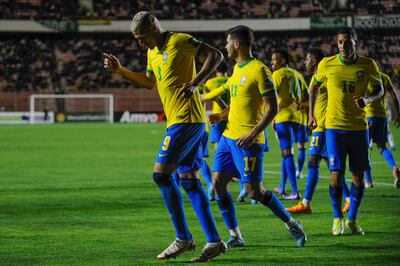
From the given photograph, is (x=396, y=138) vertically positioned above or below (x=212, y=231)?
below

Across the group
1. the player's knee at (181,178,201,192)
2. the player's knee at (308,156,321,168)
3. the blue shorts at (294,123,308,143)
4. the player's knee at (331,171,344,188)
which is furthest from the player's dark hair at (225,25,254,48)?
the blue shorts at (294,123,308,143)

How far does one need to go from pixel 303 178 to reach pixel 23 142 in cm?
1535

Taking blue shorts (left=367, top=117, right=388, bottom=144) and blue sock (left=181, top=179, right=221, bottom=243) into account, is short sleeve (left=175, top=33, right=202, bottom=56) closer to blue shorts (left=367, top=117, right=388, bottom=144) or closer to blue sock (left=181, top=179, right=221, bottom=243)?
blue sock (left=181, top=179, right=221, bottom=243)

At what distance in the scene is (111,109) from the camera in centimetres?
5034

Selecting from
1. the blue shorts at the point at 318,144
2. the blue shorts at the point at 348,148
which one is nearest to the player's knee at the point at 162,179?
the blue shorts at the point at 348,148

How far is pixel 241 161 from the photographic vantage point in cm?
847

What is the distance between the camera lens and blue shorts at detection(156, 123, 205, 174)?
26.0ft

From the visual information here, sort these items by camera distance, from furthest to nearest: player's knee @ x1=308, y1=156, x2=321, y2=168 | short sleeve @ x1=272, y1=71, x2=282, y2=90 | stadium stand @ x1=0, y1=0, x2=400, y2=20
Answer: stadium stand @ x1=0, y1=0, x2=400, y2=20, short sleeve @ x1=272, y1=71, x2=282, y2=90, player's knee @ x1=308, y1=156, x2=321, y2=168

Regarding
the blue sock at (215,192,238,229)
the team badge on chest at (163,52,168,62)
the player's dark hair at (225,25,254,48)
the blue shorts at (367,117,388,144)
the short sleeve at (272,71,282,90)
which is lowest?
the blue shorts at (367,117,388,144)

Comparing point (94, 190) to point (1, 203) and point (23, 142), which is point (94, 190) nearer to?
point (1, 203)

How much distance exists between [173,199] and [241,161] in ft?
2.88

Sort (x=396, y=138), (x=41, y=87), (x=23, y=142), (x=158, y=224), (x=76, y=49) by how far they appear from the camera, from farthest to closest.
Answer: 1. (x=76, y=49)
2. (x=41, y=87)
3. (x=396, y=138)
4. (x=23, y=142)
5. (x=158, y=224)

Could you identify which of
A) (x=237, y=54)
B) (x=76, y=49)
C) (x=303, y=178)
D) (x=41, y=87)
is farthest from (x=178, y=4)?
(x=237, y=54)

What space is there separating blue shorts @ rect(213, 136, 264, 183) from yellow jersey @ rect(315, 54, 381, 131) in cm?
160
